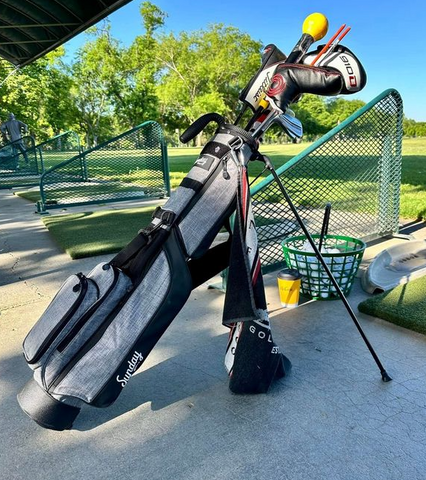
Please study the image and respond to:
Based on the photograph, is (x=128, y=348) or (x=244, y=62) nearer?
(x=128, y=348)

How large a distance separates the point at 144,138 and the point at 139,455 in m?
7.67

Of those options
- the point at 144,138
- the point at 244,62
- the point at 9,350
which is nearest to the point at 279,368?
the point at 9,350

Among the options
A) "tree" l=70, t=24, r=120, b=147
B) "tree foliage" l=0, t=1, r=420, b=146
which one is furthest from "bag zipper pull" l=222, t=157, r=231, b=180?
"tree" l=70, t=24, r=120, b=147

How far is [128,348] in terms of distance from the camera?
1854 millimetres

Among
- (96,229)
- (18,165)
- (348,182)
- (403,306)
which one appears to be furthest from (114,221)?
(18,165)

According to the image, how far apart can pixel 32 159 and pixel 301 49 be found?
50.8 feet

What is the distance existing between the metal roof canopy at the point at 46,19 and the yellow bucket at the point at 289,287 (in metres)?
5.29

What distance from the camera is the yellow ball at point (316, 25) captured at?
2.01 m

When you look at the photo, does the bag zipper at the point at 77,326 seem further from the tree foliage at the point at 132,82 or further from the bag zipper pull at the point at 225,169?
the tree foliage at the point at 132,82

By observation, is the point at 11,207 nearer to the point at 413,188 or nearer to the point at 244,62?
the point at 413,188

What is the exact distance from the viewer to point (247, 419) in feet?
6.46

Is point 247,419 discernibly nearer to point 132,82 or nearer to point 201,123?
point 201,123

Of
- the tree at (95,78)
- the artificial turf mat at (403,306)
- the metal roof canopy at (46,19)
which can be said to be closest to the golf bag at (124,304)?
the artificial turf mat at (403,306)

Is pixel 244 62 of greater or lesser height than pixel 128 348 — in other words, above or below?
above
